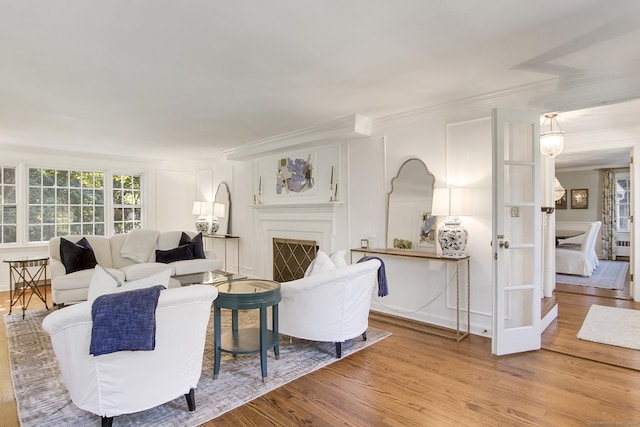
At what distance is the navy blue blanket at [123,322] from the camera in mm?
1816

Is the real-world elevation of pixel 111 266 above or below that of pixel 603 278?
above

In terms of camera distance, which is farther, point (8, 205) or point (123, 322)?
point (8, 205)

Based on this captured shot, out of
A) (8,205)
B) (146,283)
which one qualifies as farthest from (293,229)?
(8,205)

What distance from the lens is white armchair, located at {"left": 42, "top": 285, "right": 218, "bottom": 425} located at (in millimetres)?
1860

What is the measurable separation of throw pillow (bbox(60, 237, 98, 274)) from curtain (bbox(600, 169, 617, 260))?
10458mm

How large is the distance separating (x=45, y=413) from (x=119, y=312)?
3.49 feet

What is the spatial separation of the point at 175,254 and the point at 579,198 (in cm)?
944

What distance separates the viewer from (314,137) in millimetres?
4816

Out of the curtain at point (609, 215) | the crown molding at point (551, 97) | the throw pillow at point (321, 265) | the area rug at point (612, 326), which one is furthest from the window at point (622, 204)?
the throw pillow at point (321, 265)

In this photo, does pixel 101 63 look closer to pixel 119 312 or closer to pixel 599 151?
pixel 119 312

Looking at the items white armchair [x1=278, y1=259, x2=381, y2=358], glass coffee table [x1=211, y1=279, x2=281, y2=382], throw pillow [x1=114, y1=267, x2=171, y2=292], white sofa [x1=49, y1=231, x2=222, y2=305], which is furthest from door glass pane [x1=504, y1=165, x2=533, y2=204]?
white sofa [x1=49, y1=231, x2=222, y2=305]

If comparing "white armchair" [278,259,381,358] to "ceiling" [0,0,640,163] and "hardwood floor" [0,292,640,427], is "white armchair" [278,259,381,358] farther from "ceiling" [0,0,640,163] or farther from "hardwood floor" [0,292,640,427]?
"ceiling" [0,0,640,163]

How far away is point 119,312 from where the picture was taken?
184cm

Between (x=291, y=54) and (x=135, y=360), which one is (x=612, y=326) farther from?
(x=135, y=360)
